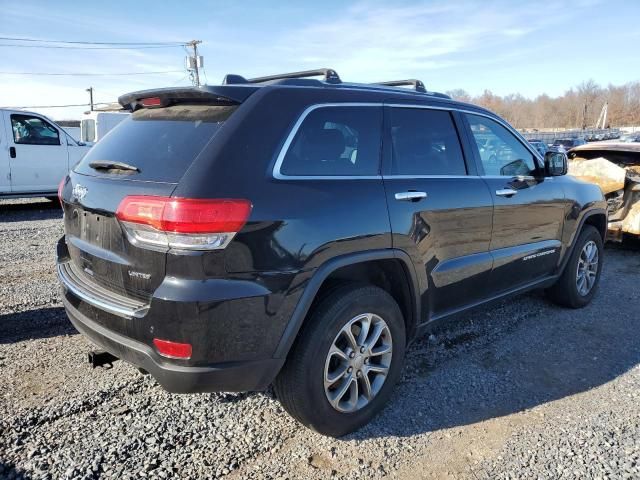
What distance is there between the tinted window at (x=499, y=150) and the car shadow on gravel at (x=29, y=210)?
8.42m

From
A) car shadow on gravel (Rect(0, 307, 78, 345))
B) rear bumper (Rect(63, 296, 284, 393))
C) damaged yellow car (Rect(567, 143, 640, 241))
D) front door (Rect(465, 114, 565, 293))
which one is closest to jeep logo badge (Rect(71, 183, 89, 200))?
rear bumper (Rect(63, 296, 284, 393))

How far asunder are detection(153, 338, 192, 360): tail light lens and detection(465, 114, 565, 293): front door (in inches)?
93.1

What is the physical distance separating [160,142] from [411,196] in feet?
4.71

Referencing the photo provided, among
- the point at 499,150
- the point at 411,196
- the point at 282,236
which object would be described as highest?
the point at 499,150

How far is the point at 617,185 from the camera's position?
6820 millimetres

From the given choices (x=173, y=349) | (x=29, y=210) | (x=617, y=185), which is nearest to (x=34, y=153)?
(x=29, y=210)

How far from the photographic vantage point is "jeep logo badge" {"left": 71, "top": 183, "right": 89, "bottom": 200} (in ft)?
8.69

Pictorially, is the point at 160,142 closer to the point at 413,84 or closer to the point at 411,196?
the point at 411,196

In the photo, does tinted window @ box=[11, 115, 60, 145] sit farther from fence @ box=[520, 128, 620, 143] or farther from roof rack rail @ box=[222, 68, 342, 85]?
fence @ box=[520, 128, 620, 143]

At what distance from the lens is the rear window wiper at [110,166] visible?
249 cm

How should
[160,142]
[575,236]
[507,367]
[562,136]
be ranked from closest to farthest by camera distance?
[160,142]
[507,367]
[575,236]
[562,136]

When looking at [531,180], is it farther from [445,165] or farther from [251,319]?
[251,319]

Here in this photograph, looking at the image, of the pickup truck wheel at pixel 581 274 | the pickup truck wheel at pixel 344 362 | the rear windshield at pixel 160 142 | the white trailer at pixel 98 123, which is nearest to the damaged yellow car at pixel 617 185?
the pickup truck wheel at pixel 581 274

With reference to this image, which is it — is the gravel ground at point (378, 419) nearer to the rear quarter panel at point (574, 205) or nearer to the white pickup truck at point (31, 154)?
the rear quarter panel at point (574, 205)
